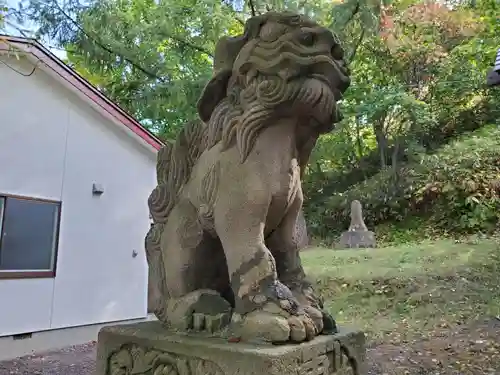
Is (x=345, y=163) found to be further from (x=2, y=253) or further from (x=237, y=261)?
(x=237, y=261)

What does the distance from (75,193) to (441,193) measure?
9.20m

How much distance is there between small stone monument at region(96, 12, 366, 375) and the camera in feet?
5.65

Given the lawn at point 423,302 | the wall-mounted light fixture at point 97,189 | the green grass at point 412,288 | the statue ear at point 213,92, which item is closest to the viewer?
the statue ear at point 213,92

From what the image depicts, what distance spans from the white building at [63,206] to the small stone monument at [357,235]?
6.09m

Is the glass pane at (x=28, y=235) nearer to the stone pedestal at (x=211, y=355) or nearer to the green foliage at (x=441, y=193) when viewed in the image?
the stone pedestal at (x=211, y=355)

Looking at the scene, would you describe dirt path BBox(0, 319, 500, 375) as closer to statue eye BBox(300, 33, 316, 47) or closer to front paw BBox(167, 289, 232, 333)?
front paw BBox(167, 289, 232, 333)

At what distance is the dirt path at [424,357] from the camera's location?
423cm

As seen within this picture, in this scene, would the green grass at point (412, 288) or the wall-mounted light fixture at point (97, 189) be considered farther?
the wall-mounted light fixture at point (97, 189)

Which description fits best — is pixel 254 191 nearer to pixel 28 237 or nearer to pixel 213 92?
pixel 213 92

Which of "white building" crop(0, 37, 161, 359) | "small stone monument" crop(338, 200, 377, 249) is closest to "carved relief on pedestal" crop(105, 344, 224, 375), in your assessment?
"white building" crop(0, 37, 161, 359)

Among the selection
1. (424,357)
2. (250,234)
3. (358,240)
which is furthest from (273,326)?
(358,240)

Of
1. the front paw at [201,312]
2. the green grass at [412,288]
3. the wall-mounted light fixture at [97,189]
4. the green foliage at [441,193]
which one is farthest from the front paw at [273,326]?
the green foliage at [441,193]

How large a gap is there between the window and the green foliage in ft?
29.8

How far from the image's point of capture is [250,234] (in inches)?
71.4
